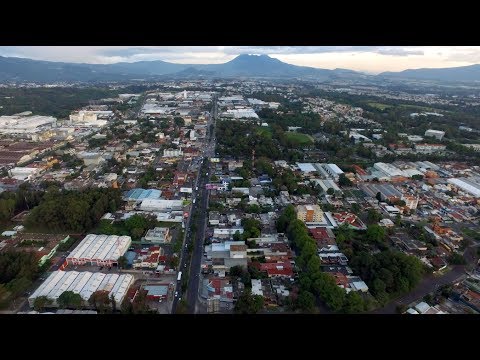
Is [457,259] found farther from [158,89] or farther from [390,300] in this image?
[158,89]

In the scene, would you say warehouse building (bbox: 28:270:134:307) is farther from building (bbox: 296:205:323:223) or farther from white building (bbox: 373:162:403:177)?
white building (bbox: 373:162:403:177)

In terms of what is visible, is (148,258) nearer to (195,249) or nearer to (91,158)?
(195,249)

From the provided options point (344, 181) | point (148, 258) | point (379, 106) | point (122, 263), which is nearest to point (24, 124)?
point (122, 263)

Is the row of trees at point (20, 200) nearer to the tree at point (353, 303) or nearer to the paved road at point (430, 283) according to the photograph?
the tree at point (353, 303)

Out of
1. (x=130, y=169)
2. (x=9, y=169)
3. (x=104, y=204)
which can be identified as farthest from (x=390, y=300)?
(x=9, y=169)

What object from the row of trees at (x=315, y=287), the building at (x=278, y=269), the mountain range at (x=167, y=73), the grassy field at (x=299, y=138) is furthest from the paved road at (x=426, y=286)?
the mountain range at (x=167, y=73)
